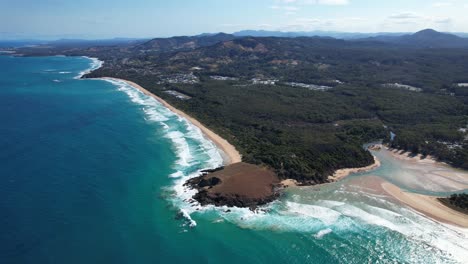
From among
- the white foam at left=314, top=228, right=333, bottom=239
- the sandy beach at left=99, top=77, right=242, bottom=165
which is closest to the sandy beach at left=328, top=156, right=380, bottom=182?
the white foam at left=314, top=228, right=333, bottom=239

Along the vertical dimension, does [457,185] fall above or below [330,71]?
below

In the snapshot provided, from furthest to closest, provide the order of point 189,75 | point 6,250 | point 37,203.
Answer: point 189,75, point 37,203, point 6,250

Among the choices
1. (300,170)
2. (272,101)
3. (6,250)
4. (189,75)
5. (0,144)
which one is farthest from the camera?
(189,75)

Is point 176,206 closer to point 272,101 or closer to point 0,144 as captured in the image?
point 0,144

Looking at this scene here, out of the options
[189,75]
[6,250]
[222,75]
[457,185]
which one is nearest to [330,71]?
[222,75]

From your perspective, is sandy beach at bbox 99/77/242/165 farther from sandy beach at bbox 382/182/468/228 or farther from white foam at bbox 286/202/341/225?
sandy beach at bbox 382/182/468/228
